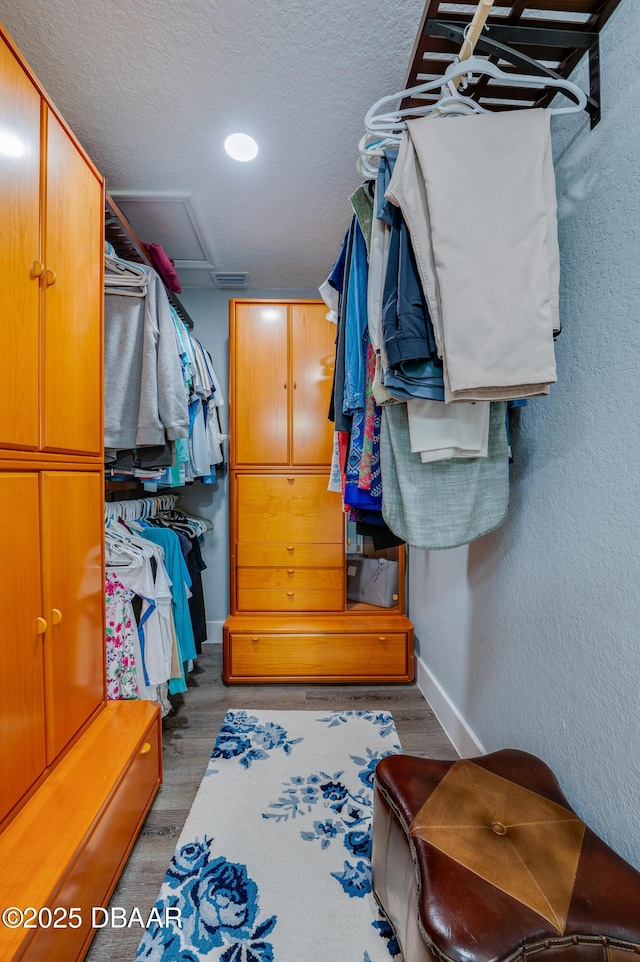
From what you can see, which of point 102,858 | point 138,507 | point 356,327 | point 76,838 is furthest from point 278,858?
point 356,327

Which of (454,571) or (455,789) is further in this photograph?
(454,571)

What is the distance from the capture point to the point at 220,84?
4.72ft

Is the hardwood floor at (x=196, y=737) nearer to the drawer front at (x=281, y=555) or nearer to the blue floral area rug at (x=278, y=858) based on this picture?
the blue floral area rug at (x=278, y=858)

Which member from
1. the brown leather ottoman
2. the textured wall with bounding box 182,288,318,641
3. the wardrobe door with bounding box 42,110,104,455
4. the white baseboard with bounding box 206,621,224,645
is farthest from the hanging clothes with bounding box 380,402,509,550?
the white baseboard with bounding box 206,621,224,645

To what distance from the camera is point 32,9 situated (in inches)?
48.0

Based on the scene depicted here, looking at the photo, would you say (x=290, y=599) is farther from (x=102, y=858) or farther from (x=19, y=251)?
(x=19, y=251)

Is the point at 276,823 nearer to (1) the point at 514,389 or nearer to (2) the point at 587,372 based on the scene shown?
(1) the point at 514,389

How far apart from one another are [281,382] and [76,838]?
7.03 ft

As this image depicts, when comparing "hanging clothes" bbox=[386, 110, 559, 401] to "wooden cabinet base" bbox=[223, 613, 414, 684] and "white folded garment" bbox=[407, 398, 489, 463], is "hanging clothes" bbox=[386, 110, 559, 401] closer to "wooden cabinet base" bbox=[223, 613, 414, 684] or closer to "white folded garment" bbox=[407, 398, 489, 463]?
"white folded garment" bbox=[407, 398, 489, 463]

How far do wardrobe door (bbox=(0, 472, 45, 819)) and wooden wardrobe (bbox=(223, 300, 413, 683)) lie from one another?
58.6 inches

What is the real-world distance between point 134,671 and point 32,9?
215 cm

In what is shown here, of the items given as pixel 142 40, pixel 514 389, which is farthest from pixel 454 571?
pixel 142 40

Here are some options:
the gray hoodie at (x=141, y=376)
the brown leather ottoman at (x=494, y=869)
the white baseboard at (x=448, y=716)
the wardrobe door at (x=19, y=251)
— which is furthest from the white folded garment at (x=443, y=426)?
the white baseboard at (x=448, y=716)

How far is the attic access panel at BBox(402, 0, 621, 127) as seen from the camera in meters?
0.96
